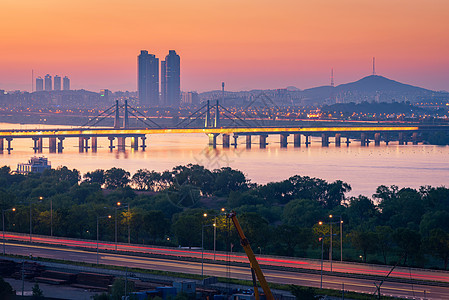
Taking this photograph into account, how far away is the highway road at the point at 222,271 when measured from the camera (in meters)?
15.4

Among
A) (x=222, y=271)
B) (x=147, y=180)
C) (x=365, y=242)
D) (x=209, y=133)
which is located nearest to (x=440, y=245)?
(x=365, y=242)

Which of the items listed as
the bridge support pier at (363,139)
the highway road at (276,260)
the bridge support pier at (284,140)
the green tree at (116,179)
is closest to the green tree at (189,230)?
the highway road at (276,260)

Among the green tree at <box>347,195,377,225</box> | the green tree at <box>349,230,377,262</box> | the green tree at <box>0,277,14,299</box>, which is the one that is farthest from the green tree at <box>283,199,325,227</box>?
the green tree at <box>0,277,14,299</box>

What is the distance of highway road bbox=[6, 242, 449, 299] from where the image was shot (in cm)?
1536

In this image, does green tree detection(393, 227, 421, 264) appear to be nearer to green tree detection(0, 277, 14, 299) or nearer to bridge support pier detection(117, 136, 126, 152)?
green tree detection(0, 277, 14, 299)

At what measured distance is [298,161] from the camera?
56.2 m

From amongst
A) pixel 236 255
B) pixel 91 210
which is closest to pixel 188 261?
pixel 236 255

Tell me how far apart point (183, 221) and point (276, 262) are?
16.8 feet

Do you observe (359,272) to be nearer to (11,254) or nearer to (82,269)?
(82,269)

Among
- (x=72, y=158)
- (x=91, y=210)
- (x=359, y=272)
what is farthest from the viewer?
(x=72, y=158)

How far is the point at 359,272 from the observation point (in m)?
17.5

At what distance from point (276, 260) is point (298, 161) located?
122 feet

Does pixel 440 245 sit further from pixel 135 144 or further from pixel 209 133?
pixel 209 133

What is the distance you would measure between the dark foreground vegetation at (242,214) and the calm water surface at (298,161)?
236 inches
